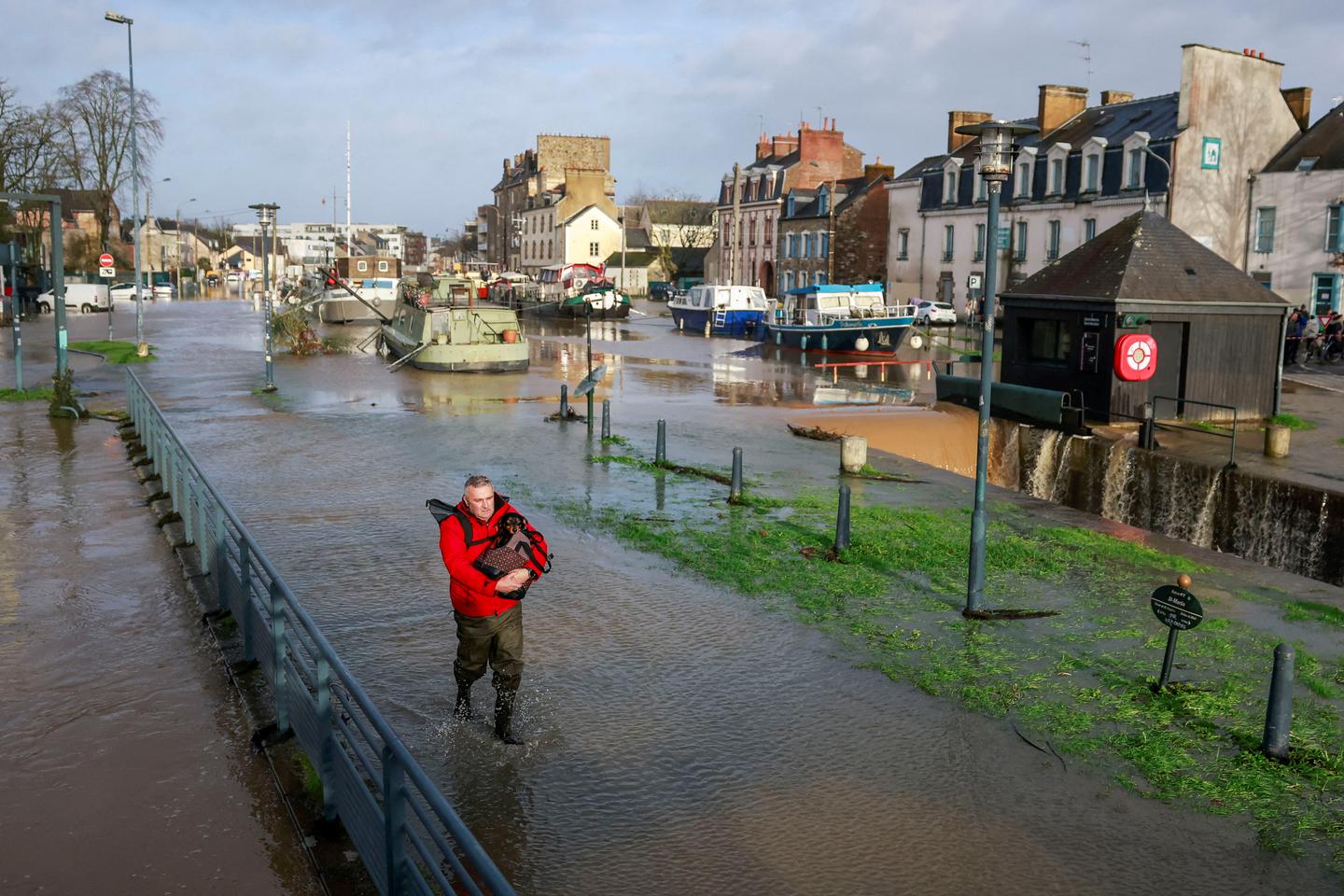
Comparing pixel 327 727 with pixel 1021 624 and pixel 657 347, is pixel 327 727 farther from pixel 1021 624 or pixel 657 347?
pixel 657 347

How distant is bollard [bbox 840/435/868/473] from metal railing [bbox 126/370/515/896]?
33.4 ft

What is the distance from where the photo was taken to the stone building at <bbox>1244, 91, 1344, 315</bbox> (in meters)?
39.0

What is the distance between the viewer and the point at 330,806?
613cm

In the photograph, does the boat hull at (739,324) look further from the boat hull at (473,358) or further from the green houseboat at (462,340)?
the boat hull at (473,358)

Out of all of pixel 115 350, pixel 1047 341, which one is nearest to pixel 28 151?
pixel 115 350

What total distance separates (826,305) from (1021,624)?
34.7 m

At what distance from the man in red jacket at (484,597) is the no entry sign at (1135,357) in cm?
1653

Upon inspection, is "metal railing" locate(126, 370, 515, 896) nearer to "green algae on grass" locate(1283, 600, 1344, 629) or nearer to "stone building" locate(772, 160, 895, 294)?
"green algae on grass" locate(1283, 600, 1344, 629)

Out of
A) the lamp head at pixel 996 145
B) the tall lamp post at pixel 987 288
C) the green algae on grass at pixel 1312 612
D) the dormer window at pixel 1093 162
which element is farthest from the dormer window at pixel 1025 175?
the lamp head at pixel 996 145

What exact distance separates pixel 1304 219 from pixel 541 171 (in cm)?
7816

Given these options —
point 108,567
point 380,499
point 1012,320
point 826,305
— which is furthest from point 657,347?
point 108,567

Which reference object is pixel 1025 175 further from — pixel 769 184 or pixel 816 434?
pixel 816 434

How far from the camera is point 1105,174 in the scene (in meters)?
45.8

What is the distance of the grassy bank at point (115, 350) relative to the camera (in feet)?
111
